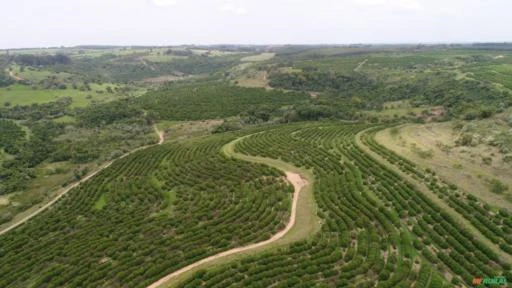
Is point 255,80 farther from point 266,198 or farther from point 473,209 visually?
point 473,209

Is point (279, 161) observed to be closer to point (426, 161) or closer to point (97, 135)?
point (426, 161)

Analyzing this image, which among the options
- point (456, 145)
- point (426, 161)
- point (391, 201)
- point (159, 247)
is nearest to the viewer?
point (159, 247)

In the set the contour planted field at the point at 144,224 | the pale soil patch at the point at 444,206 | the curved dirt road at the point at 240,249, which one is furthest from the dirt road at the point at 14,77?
the pale soil patch at the point at 444,206

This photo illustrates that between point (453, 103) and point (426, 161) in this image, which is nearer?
point (426, 161)

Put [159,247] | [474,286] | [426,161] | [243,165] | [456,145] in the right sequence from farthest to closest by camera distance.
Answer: [456,145], [243,165], [426,161], [159,247], [474,286]

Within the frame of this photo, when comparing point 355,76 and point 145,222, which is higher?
point 355,76

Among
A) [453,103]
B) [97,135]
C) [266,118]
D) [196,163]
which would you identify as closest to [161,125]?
[97,135]
